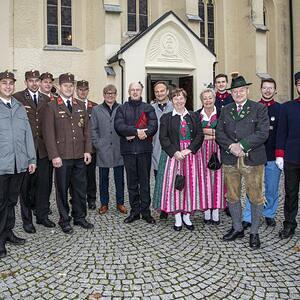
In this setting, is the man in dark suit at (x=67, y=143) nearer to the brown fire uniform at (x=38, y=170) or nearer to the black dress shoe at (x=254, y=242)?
the brown fire uniform at (x=38, y=170)

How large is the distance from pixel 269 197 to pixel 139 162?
Result: 78.2 inches

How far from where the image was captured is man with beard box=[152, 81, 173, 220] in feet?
20.1

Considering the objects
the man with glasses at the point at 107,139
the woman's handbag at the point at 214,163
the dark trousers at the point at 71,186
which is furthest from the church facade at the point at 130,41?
the woman's handbag at the point at 214,163

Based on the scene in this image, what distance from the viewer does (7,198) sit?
4.86 meters

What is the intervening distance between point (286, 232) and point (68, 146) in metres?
3.17

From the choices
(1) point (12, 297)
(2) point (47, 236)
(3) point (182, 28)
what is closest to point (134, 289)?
(1) point (12, 297)

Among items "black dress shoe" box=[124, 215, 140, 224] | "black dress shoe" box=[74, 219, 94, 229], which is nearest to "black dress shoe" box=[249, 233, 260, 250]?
"black dress shoe" box=[124, 215, 140, 224]

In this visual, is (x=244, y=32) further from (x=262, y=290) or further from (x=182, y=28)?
(x=262, y=290)

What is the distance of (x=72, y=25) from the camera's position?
50.6ft

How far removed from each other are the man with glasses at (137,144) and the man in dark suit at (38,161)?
1131 mm

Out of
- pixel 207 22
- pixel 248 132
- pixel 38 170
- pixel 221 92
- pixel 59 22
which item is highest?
pixel 207 22

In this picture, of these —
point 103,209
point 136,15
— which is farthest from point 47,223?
point 136,15

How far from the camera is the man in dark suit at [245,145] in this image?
4.71m

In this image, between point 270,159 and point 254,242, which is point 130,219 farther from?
point 270,159
